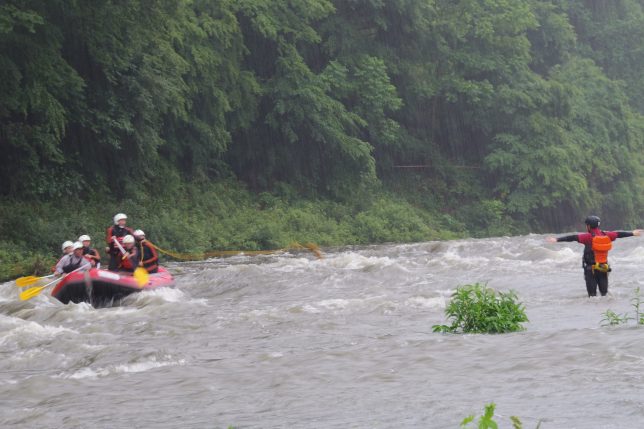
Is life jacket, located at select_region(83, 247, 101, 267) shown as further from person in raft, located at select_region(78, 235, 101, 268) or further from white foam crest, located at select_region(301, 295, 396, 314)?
white foam crest, located at select_region(301, 295, 396, 314)

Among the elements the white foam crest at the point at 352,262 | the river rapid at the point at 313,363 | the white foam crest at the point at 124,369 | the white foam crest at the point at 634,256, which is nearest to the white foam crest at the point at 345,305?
the river rapid at the point at 313,363

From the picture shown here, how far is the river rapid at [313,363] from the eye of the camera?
24.7 feet

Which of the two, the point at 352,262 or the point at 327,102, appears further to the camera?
the point at 327,102

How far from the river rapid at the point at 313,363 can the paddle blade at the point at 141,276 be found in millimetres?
355

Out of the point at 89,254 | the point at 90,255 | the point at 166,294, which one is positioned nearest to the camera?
the point at 166,294

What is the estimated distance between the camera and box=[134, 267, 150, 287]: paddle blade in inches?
654

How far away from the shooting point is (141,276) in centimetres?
1678

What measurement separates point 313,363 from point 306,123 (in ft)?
80.6

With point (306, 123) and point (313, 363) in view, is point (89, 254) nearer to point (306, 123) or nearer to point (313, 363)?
point (313, 363)

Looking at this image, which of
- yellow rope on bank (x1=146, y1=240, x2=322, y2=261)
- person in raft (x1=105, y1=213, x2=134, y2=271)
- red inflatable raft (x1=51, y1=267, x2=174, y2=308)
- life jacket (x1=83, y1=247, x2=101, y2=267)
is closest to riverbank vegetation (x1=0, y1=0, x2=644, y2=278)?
yellow rope on bank (x1=146, y1=240, x2=322, y2=261)

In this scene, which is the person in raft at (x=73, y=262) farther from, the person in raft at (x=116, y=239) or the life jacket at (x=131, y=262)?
the life jacket at (x=131, y=262)

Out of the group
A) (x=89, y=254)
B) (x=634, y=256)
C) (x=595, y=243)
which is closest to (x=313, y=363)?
(x=595, y=243)

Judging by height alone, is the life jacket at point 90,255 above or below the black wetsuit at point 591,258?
above

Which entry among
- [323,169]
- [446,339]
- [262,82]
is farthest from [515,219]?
[446,339]
